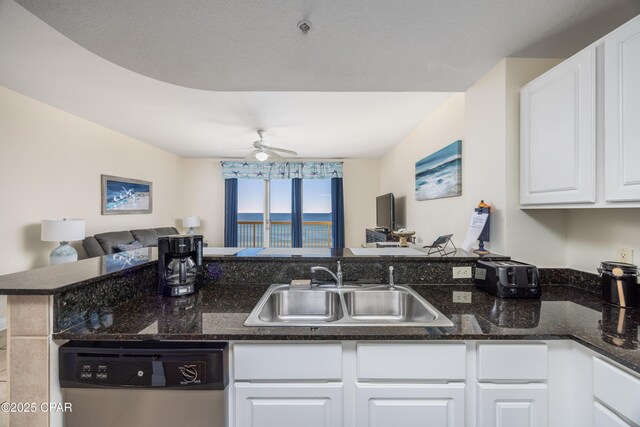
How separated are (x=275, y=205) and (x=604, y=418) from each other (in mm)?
5560

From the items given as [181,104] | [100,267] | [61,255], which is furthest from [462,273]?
[61,255]

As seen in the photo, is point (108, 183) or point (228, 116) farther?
point (108, 183)

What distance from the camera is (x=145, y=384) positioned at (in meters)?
0.97

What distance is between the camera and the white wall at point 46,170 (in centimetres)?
271

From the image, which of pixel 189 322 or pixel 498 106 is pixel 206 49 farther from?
pixel 498 106

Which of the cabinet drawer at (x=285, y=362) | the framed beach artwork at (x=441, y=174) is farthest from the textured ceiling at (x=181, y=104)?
the cabinet drawer at (x=285, y=362)

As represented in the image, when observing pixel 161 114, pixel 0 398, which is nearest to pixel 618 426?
pixel 0 398

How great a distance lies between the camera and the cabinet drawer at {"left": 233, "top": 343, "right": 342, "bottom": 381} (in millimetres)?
1012

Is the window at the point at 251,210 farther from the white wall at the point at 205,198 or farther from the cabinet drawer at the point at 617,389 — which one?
the cabinet drawer at the point at 617,389

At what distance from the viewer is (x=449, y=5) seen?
123 centimetres

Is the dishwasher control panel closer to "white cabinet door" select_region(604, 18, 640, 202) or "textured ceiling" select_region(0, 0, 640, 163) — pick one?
"textured ceiling" select_region(0, 0, 640, 163)

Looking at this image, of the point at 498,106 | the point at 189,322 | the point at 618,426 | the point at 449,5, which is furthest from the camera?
the point at 498,106

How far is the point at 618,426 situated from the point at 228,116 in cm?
367

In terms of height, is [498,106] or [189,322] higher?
[498,106]
